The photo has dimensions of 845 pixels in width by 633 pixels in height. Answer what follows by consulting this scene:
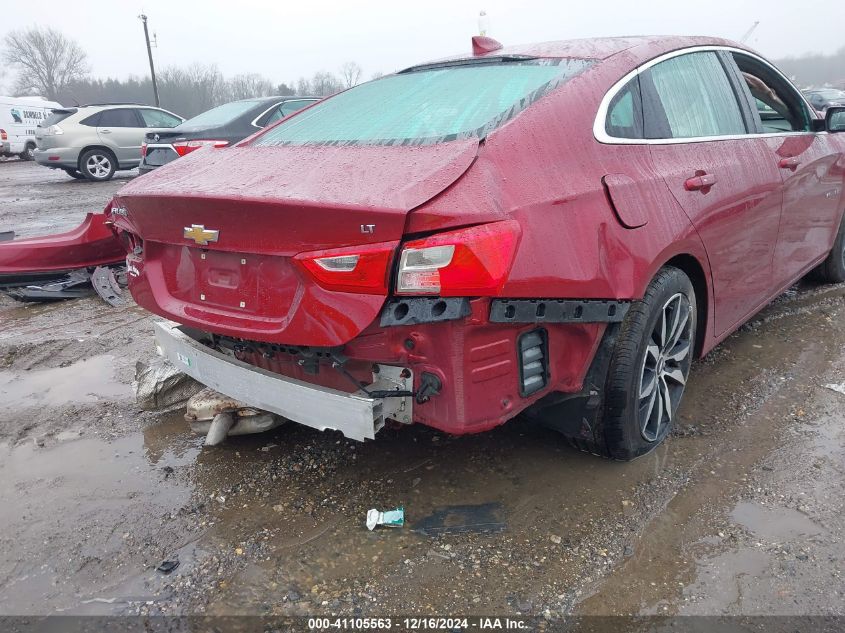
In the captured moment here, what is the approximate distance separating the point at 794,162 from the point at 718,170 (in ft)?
3.42

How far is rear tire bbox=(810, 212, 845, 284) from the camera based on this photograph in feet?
15.8

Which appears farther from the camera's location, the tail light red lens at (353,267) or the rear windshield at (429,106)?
the rear windshield at (429,106)

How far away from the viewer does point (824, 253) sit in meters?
4.54

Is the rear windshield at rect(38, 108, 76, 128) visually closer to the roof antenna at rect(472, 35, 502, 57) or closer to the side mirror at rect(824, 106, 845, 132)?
the roof antenna at rect(472, 35, 502, 57)

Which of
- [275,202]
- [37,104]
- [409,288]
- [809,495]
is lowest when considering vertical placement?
[809,495]

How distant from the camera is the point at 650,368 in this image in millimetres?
2680

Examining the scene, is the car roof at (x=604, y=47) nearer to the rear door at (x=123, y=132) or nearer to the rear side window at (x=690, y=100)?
the rear side window at (x=690, y=100)

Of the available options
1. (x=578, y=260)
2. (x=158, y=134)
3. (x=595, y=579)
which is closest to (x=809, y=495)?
(x=595, y=579)

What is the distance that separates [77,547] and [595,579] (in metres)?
1.83

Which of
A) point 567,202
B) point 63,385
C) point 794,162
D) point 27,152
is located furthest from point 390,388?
point 27,152

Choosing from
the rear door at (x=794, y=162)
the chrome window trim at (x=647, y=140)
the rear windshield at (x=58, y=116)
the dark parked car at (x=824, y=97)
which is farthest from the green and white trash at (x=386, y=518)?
the dark parked car at (x=824, y=97)

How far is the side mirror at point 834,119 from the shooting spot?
392 centimetres

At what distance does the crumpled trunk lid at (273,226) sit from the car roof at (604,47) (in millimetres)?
902

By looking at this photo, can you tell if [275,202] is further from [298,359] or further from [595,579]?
[595,579]
